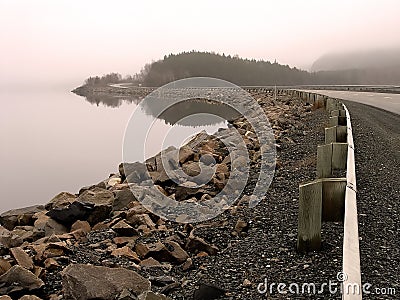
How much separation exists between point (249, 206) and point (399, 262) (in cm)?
216

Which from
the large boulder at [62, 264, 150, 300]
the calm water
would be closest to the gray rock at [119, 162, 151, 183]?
the calm water

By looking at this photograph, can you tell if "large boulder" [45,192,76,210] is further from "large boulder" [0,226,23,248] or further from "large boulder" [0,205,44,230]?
"large boulder" [0,226,23,248]

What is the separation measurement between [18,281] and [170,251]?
130 cm

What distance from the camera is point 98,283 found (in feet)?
11.3

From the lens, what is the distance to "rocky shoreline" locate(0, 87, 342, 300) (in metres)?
3.39

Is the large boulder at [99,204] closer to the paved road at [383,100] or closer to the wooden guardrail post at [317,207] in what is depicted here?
the wooden guardrail post at [317,207]

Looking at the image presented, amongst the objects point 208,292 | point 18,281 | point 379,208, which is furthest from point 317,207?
Answer: point 18,281

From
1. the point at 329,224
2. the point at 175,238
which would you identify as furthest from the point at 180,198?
the point at 329,224

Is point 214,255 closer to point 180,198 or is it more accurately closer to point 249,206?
point 249,206

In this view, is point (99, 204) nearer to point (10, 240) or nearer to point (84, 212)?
point (84, 212)

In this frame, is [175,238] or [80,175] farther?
[80,175]

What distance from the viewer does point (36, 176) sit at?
649 inches

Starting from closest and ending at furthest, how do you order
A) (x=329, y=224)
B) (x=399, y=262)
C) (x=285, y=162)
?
1. (x=399, y=262)
2. (x=329, y=224)
3. (x=285, y=162)

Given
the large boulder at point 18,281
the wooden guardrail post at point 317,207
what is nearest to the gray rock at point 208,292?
the wooden guardrail post at point 317,207
